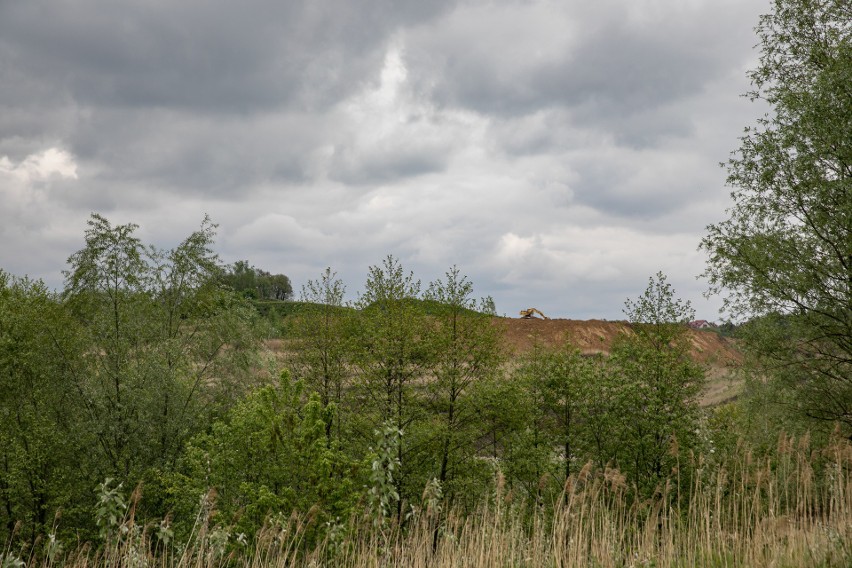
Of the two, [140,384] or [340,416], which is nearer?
[140,384]

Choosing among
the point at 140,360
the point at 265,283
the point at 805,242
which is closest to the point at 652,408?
the point at 805,242

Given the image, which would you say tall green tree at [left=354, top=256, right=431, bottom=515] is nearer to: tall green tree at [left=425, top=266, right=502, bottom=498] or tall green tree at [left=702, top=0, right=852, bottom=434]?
tall green tree at [left=425, top=266, right=502, bottom=498]

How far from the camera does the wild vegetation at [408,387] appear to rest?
1661 cm

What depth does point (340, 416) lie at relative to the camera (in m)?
23.9

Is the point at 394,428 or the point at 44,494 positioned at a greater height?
the point at 394,428

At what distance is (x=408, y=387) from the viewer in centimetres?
2406

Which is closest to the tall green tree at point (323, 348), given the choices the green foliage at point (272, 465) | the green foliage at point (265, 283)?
the green foliage at point (272, 465)

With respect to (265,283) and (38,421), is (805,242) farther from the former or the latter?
(265,283)

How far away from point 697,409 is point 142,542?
16468mm

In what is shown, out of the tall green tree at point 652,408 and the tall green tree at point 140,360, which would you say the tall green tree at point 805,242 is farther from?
the tall green tree at point 140,360

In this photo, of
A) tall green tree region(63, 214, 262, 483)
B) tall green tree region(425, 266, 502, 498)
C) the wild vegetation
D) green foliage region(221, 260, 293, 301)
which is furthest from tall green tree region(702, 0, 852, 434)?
green foliage region(221, 260, 293, 301)

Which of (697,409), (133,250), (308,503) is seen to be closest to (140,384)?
(133,250)

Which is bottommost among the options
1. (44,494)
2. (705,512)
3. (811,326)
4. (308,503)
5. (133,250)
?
(44,494)

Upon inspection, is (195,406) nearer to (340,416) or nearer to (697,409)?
(340,416)
